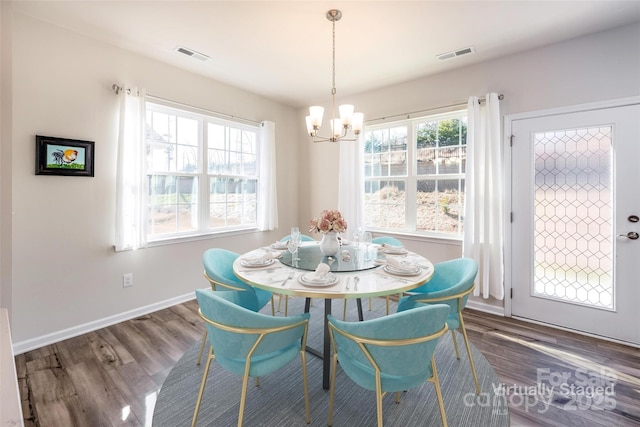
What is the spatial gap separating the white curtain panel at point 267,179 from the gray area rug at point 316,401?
2342mm

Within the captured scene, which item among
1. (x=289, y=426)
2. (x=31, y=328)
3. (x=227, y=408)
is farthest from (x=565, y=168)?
(x=31, y=328)

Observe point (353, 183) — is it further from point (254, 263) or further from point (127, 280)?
point (127, 280)

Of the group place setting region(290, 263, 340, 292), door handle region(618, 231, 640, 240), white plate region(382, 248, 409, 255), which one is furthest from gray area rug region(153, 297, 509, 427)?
door handle region(618, 231, 640, 240)

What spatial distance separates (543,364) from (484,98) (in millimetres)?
2603

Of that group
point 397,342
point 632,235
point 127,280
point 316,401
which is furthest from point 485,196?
point 127,280

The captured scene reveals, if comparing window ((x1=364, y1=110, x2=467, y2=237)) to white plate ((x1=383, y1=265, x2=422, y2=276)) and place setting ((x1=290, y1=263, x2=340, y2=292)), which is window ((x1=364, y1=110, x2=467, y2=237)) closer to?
white plate ((x1=383, y1=265, x2=422, y2=276))

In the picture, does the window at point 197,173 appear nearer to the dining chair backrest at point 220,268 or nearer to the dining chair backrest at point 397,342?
the dining chair backrest at point 220,268

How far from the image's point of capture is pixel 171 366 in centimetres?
220

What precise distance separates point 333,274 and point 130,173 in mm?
2429

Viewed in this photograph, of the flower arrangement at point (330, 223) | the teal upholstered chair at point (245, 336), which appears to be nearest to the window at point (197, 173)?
the flower arrangement at point (330, 223)

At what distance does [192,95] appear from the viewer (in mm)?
3482

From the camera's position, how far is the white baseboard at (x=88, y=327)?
2418 mm

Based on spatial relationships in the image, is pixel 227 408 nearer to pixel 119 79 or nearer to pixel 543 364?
pixel 543 364

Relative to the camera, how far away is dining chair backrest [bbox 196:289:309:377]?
4.48ft
